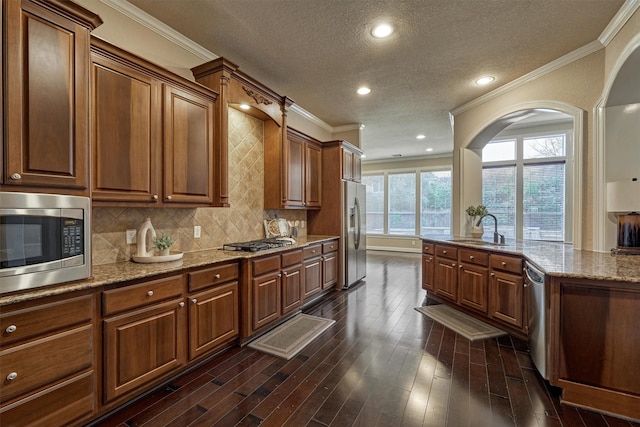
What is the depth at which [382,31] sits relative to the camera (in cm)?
262

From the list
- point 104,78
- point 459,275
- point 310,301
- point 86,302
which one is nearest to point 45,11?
point 104,78

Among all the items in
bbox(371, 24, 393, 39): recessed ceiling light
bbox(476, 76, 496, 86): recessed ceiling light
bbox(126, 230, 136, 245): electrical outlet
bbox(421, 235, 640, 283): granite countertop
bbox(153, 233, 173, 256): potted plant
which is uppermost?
→ bbox(371, 24, 393, 39): recessed ceiling light

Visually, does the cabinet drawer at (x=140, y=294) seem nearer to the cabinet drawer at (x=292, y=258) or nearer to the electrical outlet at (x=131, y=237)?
the electrical outlet at (x=131, y=237)

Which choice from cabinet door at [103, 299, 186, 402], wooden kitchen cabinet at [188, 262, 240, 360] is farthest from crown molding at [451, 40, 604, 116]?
cabinet door at [103, 299, 186, 402]

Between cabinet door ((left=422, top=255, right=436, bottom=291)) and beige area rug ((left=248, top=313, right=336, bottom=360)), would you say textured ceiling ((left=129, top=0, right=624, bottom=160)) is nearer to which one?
cabinet door ((left=422, top=255, right=436, bottom=291))

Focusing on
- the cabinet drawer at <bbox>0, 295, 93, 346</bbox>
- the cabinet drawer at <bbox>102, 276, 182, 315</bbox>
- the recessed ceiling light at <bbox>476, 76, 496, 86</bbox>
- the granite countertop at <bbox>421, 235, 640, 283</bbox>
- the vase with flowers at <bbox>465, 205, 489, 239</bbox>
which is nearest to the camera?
the cabinet drawer at <bbox>0, 295, 93, 346</bbox>

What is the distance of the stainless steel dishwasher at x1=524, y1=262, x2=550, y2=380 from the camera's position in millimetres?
2076

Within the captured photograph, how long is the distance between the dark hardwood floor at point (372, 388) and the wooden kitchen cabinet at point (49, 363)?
1.15ft

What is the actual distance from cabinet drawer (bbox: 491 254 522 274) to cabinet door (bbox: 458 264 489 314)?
143 millimetres

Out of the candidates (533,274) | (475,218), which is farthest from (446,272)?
(533,274)

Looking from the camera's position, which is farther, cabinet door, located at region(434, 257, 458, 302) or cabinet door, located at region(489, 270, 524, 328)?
cabinet door, located at region(434, 257, 458, 302)


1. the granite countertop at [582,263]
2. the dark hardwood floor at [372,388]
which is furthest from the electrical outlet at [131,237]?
the granite countertop at [582,263]

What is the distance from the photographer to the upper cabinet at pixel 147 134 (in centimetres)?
192

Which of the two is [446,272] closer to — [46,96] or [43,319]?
[43,319]
